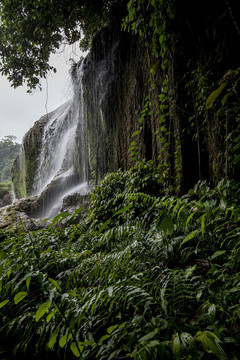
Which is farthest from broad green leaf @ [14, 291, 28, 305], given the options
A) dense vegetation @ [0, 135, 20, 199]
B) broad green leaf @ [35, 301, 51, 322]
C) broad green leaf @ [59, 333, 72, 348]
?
dense vegetation @ [0, 135, 20, 199]

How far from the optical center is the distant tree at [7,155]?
2961cm

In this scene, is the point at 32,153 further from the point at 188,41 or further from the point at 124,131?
the point at 188,41

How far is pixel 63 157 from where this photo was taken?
10695mm

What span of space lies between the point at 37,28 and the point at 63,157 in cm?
603

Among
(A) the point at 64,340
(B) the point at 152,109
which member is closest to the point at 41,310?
(A) the point at 64,340

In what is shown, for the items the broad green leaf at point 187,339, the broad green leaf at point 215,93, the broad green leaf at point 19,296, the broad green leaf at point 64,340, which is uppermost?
the broad green leaf at point 215,93

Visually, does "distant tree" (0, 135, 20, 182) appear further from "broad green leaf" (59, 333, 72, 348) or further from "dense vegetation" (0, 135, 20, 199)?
"broad green leaf" (59, 333, 72, 348)

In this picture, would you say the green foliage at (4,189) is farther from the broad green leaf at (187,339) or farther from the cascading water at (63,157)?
the broad green leaf at (187,339)

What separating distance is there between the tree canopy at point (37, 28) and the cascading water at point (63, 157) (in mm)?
1537

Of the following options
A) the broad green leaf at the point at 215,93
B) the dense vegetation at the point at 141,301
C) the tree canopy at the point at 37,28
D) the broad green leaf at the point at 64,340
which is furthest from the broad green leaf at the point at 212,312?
the tree canopy at the point at 37,28

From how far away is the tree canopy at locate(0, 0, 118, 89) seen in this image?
16.8ft

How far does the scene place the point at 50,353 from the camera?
1433 mm

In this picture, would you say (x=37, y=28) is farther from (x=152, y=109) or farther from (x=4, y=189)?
(x=4, y=189)

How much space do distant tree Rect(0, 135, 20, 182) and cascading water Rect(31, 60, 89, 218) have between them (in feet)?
67.5
